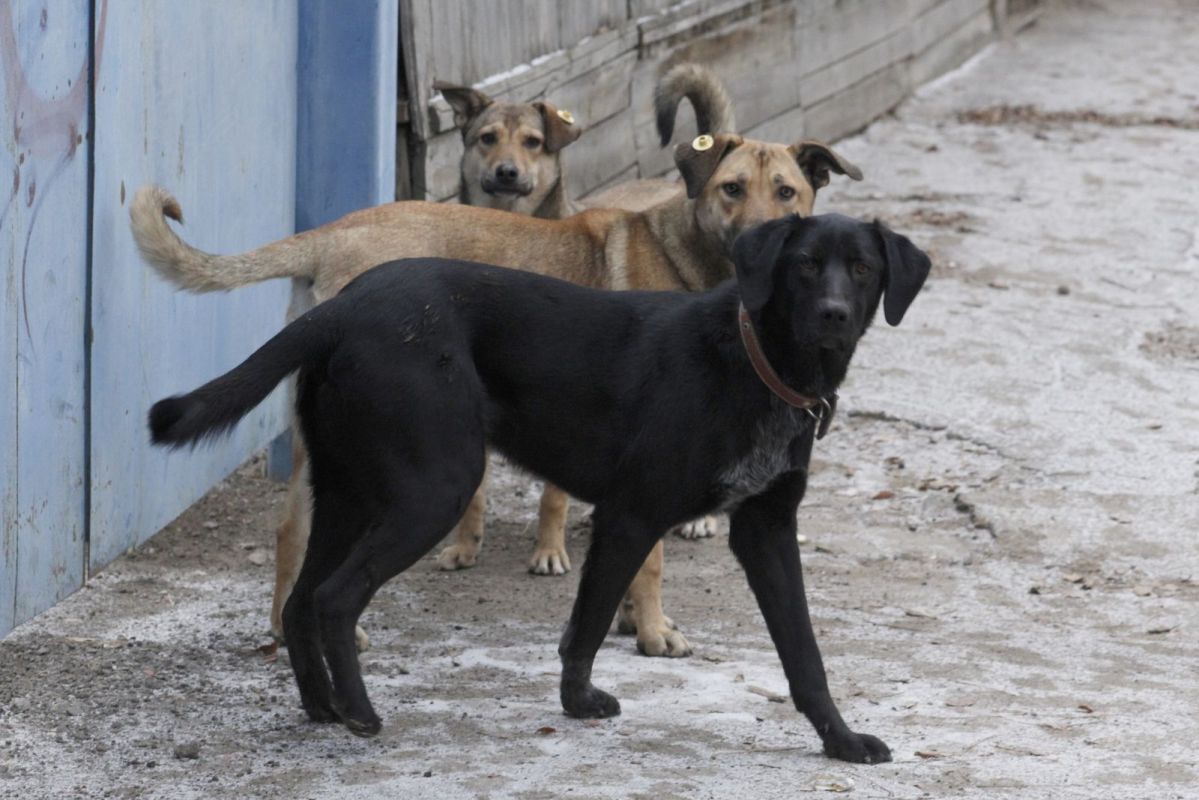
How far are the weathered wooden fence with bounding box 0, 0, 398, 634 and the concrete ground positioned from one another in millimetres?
333

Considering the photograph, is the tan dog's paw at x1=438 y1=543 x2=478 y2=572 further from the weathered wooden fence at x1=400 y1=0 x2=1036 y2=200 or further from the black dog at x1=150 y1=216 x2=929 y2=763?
the weathered wooden fence at x1=400 y1=0 x2=1036 y2=200

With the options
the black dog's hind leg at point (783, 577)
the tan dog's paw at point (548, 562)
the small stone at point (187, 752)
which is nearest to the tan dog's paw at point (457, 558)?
the tan dog's paw at point (548, 562)

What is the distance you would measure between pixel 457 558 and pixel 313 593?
5.76ft

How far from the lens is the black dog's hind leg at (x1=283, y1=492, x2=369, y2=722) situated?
14.0ft

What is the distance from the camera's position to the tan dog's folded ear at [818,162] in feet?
19.4

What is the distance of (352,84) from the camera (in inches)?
259

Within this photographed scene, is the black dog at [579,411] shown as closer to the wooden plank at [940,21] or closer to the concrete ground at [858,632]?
the concrete ground at [858,632]

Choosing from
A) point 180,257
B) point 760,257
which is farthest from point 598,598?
point 180,257

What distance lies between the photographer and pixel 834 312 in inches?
161

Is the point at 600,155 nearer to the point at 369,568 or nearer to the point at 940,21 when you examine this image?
the point at 369,568

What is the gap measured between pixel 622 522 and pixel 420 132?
3964 mm

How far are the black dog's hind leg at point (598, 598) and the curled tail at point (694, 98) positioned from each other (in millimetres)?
2365

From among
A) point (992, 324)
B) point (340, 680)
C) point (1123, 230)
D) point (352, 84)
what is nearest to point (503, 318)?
point (340, 680)

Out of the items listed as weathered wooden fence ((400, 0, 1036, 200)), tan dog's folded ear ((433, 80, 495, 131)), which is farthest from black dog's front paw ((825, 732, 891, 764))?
weathered wooden fence ((400, 0, 1036, 200))
